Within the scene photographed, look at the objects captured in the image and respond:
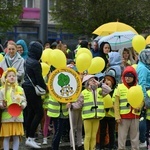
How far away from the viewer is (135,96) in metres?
7.33

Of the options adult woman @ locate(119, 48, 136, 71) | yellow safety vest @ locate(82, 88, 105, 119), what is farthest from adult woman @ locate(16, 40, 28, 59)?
yellow safety vest @ locate(82, 88, 105, 119)

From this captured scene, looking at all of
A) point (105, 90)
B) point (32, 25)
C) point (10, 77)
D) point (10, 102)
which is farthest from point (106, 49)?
point (32, 25)

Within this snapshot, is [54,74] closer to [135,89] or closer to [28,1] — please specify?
[135,89]

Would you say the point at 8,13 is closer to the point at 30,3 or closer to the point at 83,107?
the point at 30,3

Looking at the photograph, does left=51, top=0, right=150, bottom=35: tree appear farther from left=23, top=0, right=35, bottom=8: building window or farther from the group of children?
the group of children

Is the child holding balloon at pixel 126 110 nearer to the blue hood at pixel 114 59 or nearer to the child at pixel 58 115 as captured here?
the child at pixel 58 115

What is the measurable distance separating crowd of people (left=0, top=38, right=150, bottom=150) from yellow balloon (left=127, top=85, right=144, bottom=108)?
228 millimetres

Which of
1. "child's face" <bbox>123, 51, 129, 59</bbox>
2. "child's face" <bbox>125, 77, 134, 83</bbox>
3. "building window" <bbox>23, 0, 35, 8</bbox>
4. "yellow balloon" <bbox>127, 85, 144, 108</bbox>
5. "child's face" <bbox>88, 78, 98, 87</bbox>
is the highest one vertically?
"building window" <bbox>23, 0, 35, 8</bbox>

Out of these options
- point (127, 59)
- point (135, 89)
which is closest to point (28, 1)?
point (127, 59)

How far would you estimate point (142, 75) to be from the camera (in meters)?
8.07

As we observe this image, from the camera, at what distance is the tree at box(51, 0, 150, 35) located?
23.9 m

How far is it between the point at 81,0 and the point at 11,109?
1826 centimetres

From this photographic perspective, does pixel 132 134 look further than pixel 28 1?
No

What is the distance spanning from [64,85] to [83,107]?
2.03 feet
